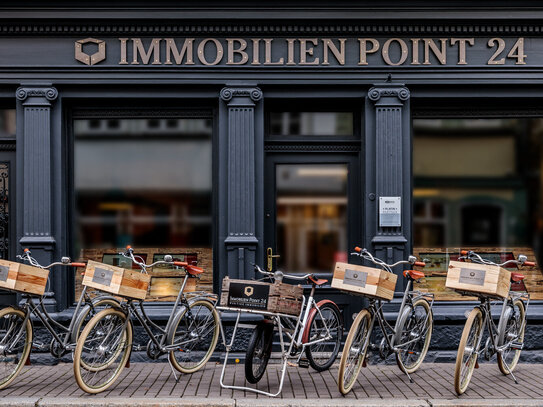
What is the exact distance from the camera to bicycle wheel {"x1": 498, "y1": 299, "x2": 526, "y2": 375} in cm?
763

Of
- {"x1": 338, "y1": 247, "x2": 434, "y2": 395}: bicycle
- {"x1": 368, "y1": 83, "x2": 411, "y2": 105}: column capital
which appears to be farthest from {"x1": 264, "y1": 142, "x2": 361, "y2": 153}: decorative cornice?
{"x1": 338, "y1": 247, "x2": 434, "y2": 395}: bicycle

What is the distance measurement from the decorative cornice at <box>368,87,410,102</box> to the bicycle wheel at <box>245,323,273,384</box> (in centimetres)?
361

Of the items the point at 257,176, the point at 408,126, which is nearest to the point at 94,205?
the point at 257,176

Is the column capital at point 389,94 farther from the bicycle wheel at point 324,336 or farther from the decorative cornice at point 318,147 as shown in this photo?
the bicycle wheel at point 324,336

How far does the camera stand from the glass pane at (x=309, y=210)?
9312 mm

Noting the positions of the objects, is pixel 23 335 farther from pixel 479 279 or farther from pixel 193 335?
pixel 479 279

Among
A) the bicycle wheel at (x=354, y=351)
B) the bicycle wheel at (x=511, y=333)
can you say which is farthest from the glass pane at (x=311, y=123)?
the bicycle wheel at (x=511, y=333)

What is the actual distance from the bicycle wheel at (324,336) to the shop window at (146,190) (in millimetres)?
2285

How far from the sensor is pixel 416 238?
9.29 metres

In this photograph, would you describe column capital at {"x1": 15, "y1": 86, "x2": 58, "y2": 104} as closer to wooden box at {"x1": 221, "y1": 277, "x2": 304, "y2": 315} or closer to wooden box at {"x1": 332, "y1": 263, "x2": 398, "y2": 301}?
wooden box at {"x1": 221, "y1": 277, "x2": 304, "y2": 315}

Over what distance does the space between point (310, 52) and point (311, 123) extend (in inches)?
38.9

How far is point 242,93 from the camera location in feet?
29.3
